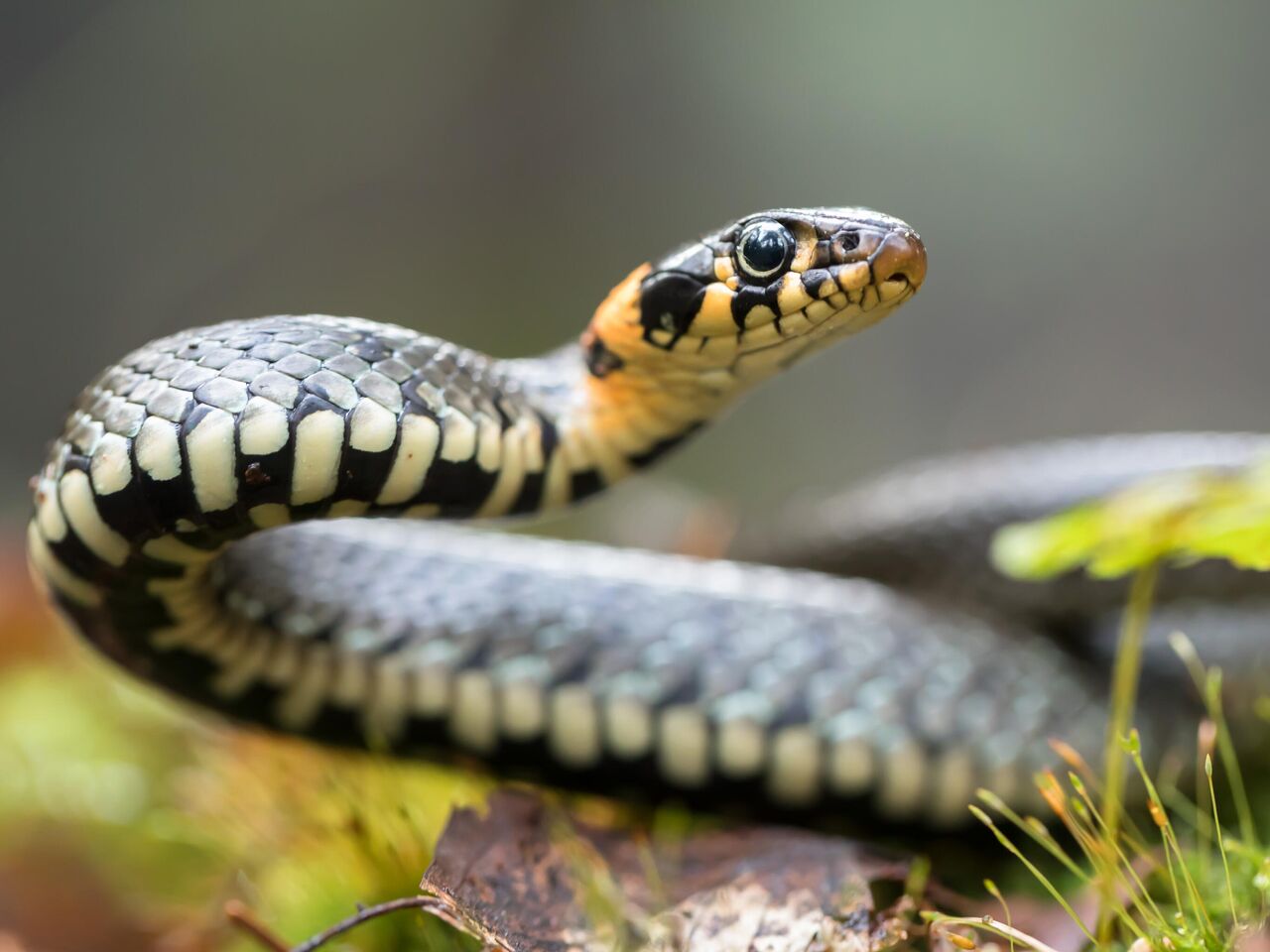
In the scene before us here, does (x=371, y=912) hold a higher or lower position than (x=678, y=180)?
lower

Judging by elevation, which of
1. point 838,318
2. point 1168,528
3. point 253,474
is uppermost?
point 838,318

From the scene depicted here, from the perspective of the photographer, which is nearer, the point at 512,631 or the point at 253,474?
the point at 253,474

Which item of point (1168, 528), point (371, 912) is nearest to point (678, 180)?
point (1168, 528)

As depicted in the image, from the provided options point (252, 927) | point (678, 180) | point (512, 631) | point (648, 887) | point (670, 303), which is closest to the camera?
point (252, 927)

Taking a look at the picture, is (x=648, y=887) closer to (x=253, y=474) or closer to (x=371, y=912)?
(x=371, y=912)

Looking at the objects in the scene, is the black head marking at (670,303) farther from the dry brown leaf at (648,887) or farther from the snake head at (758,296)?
the dry brown leaf at (648,887)

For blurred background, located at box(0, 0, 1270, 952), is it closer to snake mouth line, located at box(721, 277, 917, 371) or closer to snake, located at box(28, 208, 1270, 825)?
snake, located at box(28, 208, 1270, 825)

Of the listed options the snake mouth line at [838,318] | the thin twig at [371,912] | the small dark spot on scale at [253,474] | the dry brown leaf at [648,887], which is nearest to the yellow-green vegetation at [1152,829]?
the dry brown leaf at [648,887]
